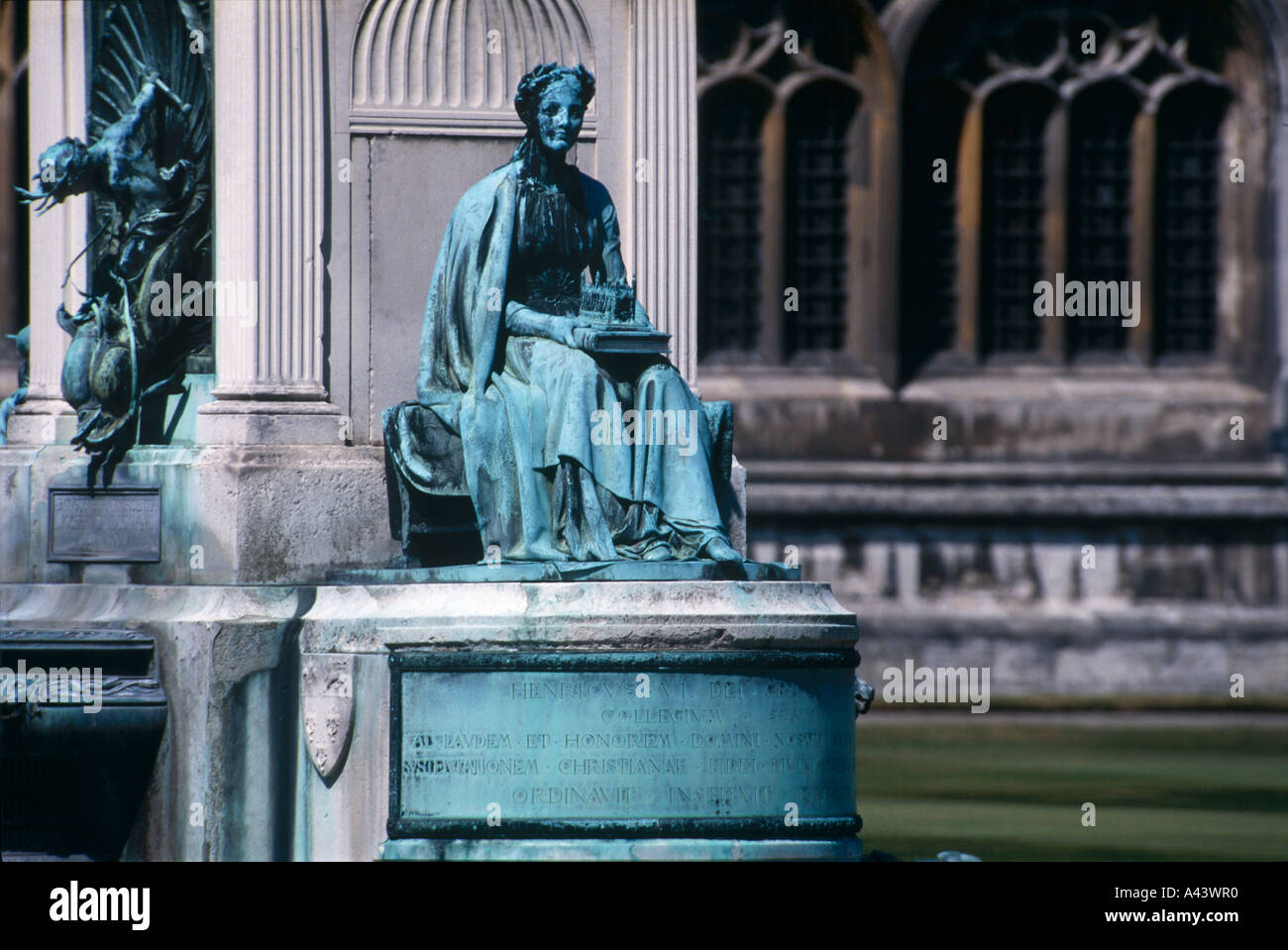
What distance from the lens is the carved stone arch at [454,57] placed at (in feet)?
34.1

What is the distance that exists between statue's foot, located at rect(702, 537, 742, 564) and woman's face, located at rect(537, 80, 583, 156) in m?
1.61

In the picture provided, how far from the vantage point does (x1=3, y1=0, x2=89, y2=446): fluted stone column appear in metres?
10.8

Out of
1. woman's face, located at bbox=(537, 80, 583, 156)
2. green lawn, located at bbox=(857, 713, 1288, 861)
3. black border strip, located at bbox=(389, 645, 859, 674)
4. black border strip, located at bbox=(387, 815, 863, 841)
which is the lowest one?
green lawn, located at bbox=(857, 713, 1288, 861)

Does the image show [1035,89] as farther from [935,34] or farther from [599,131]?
[599,131]

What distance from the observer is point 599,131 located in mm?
10625

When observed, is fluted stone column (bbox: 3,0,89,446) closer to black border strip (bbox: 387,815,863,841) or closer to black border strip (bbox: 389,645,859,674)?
black border strip (bbox: 389,645,859,674)

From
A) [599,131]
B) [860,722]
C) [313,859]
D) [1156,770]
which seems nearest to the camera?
[313,859]

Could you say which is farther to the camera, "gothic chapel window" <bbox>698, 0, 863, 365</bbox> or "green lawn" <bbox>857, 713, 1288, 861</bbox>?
"gothic chapel window" <bbox>698, 0, 863, 365</bbox>

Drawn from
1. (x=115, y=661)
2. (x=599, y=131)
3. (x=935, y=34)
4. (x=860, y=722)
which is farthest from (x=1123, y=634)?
(x=115, y=661)

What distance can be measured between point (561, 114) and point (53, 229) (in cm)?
262

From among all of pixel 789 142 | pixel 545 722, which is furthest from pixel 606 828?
pixel 789 142

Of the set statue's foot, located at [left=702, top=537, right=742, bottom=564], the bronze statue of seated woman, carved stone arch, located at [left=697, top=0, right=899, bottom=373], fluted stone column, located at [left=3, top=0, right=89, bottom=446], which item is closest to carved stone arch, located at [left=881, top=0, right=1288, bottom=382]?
carved stone arch, located at [left=697, top=0, right=899, bottom=373]
